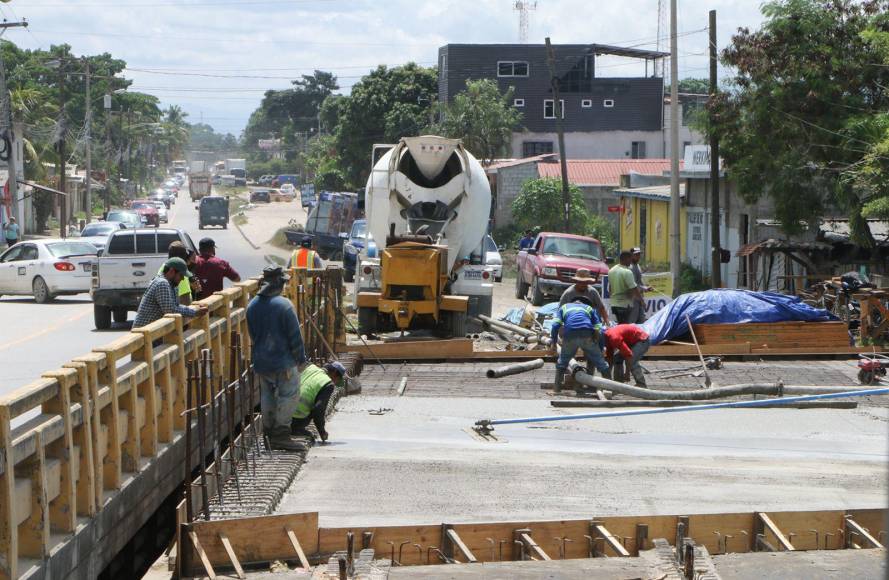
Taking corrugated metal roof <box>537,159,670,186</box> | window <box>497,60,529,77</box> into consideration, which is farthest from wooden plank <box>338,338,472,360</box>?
window <box>497,60,529,77</box>

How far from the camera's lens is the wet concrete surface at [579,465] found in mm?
9734

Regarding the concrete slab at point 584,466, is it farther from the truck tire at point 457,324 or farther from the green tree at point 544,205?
the green tree at point 544,205

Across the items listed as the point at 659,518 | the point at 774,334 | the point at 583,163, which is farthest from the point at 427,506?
the point at 583,163

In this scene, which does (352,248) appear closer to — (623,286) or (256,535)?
(623,286)

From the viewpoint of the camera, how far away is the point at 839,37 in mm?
29156

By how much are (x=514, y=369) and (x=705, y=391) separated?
3.53 meters

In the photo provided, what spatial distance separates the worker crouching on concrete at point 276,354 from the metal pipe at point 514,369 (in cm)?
637

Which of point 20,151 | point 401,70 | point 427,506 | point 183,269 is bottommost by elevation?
point 427,506

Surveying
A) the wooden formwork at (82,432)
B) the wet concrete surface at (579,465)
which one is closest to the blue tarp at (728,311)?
the wet concrete surface at (579,465)

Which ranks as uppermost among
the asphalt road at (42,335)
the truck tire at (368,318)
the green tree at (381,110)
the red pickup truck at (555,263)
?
the green tree at (381,110)

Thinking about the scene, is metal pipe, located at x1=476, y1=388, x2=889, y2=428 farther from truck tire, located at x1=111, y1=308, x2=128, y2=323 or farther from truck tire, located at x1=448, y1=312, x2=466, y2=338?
truck tire, located at x1=111, y1=308, x2=128, y2=323

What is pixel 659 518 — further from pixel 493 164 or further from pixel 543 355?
pixel 493 164

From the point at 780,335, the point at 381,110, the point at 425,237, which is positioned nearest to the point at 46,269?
the point at 425,237

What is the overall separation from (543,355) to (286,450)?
25.8ft
